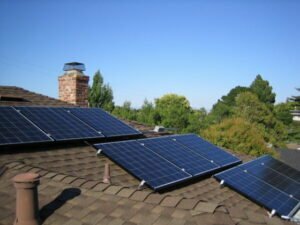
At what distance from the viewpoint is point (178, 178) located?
786 cm

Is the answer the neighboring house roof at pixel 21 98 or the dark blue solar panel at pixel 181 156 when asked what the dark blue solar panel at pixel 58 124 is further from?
the dark blue solar panel at pixel 181 156

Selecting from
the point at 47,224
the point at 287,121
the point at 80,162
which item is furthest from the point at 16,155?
the point at 287,121

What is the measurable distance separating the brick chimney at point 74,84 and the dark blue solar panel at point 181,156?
6155 mm

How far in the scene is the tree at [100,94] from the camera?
5491 cm

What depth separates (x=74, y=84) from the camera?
14.8 m

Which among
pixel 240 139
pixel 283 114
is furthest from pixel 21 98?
pixel 283 114

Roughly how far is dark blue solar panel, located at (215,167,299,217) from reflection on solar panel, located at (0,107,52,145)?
16.7ft

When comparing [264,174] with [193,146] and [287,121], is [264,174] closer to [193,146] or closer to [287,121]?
[193,146]

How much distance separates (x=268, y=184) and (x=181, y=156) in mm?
2741

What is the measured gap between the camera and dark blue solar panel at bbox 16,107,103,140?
29.1 ft

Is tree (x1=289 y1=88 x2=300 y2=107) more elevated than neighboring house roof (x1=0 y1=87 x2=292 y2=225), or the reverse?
tree (x1=289 y1=88 x2=300 y2=107)

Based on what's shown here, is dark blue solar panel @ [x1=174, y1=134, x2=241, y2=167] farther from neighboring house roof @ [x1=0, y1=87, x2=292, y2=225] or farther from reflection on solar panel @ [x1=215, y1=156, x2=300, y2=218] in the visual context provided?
neighboring house roof @ [x1=0, y1=87, x2=292, y2=225]

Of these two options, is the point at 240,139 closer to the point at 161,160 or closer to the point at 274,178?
the point at 274,178

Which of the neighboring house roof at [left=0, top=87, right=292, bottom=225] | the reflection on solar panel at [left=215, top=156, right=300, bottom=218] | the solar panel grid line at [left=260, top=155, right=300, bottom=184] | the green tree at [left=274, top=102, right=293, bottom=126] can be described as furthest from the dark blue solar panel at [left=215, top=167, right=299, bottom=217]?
the green tree at [left=274, top=102, right=293, bottom=126]
